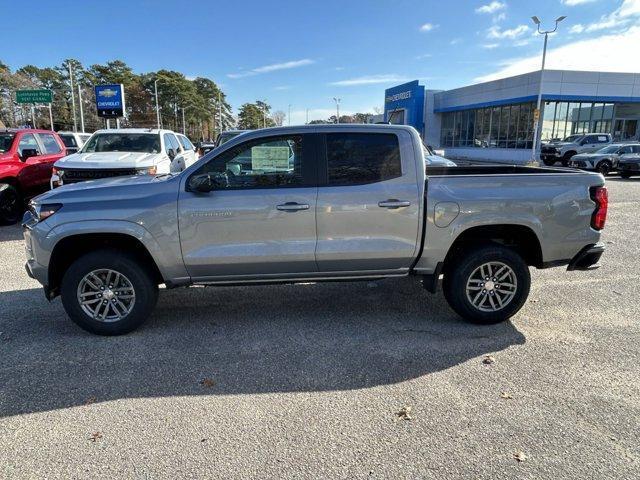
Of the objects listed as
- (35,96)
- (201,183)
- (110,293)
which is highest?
(35,96)

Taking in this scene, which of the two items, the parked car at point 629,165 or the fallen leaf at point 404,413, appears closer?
the fallen leaf at point 404,413

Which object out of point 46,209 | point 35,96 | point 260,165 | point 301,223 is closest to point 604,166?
point 301,223

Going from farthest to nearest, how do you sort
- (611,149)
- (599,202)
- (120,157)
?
(611,149) < (120,157) < (599,202)

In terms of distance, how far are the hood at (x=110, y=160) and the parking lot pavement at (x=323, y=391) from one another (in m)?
4.25

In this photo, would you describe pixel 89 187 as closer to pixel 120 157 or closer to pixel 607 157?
pixel 120 157

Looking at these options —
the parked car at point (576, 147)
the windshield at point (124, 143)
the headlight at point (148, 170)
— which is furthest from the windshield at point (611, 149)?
the headlight at point (148, 170)

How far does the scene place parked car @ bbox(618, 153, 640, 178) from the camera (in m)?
19.6

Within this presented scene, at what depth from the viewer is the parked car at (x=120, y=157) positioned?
8664 millimetres

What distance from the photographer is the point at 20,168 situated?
32.0 feet

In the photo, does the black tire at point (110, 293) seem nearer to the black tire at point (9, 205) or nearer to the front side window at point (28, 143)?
the black tire at point (9, 205)

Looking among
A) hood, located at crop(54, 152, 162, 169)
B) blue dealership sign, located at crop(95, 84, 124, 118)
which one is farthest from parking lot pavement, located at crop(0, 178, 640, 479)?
blue dealership sign, located at crop(95, 84, 124, 118)

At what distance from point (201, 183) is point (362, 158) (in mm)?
1538

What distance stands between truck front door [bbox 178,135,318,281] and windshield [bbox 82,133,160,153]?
6.66 meters

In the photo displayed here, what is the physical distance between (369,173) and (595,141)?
87.6ft
